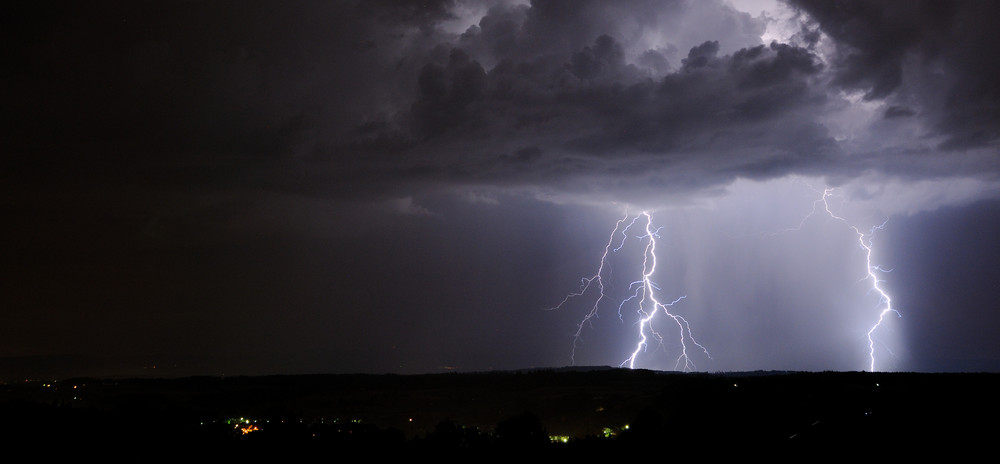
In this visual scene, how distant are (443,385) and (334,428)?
66.6m

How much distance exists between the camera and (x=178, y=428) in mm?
44250

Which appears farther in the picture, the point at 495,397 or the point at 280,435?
the point at 495,397

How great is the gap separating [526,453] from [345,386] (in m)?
86.1

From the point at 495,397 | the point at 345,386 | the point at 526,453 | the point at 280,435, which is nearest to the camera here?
the point at 526,453

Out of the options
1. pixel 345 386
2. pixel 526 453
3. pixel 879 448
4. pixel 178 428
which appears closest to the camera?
pixel 879 448

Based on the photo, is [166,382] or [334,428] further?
[166,382]

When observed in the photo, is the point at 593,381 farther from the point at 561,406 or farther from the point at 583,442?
the point at 583,442

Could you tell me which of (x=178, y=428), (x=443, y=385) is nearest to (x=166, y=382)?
(x=443, y=385)

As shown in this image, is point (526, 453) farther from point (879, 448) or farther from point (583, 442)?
point (879, 448)

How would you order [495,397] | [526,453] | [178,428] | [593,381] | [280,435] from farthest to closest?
[593,381]
[495,397]
[178,428]
[280,435]
[526,453]

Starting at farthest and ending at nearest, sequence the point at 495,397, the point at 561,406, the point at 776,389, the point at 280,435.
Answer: the point at 495,397 < the point at 561,406 < the point at 776,389 < the point at 280,435

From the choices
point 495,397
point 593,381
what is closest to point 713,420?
point 495,397

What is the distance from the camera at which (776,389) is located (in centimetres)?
6012

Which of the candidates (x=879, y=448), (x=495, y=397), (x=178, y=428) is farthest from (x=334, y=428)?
(x=495, y=397)
